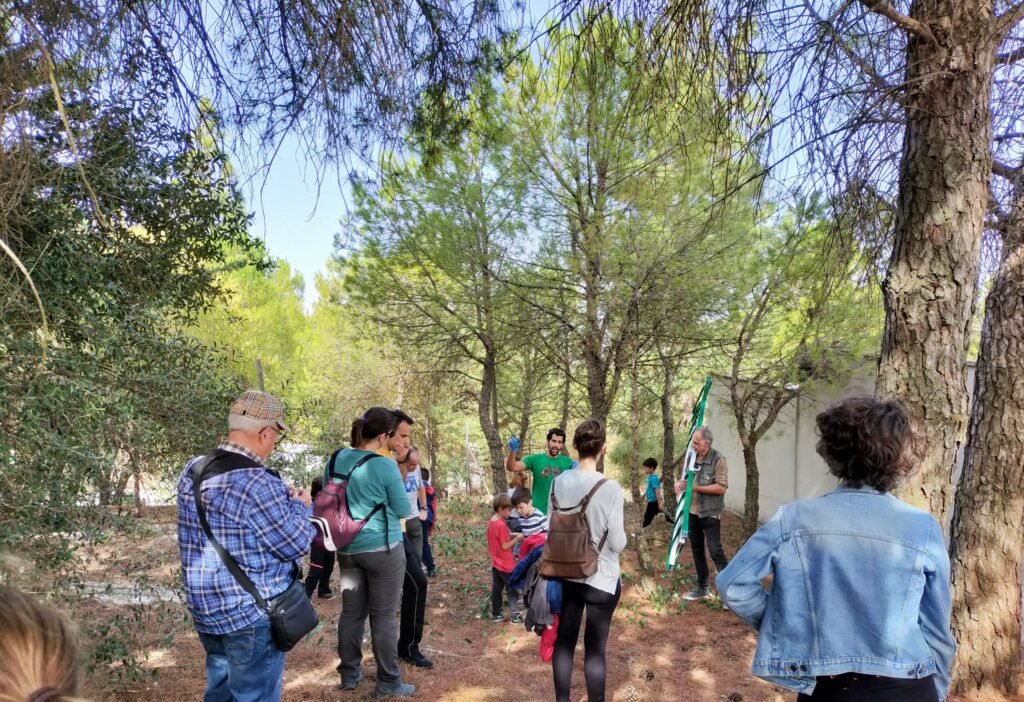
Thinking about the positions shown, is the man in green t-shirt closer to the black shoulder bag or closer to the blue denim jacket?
the black shoulder bag

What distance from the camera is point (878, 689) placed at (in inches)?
68.7

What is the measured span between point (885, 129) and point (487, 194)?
19.7 ft

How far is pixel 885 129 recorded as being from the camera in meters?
3.13

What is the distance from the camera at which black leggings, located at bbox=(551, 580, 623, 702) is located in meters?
3.28

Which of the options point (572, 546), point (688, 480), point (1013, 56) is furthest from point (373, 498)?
point (1013, 56)

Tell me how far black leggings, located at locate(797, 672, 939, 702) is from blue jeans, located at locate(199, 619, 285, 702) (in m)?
1.81

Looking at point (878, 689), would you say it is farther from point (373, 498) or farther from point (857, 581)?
point (373, 498)

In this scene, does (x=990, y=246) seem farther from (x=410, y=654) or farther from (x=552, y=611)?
(x=410, y=654)

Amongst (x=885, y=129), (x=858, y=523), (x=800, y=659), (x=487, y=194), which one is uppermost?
(x=487, y=194)

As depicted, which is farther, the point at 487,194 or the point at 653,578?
the point at 487,194

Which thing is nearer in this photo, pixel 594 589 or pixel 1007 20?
pixel 1007 20

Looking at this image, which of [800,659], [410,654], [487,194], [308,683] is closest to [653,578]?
[410,654]

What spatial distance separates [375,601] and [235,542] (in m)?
1.54

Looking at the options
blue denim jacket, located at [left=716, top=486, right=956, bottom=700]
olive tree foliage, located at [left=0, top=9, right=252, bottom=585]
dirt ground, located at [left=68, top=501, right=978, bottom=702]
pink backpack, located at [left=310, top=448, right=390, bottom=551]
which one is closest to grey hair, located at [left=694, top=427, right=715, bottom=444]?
dirt ground, located at [left=68, top=501, right=978, bottom=702]
